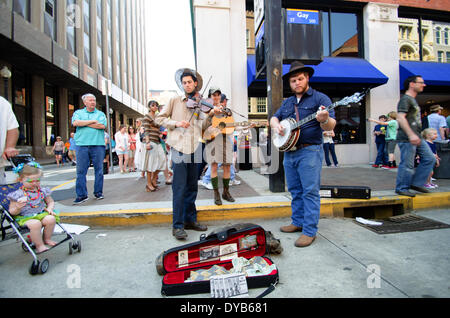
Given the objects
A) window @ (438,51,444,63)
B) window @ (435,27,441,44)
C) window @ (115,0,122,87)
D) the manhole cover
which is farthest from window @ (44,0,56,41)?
window @ (438,51,444,63)

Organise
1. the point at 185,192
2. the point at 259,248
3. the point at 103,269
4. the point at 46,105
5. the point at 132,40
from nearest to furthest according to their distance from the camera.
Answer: the point at 103,269 → the point at 259,248 → the point at 185,192 → the point at 46,105 → the point at 132,40

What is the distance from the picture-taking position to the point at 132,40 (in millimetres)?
41781

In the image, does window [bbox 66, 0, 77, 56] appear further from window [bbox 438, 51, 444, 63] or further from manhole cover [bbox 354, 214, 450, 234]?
window [bbox 438, 51, 444, 63]

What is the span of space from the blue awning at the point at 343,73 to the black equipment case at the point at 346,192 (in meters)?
5.14

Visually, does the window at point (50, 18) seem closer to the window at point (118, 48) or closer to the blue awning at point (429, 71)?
the window at point (118, 48)

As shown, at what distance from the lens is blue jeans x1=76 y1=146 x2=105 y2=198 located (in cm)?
443

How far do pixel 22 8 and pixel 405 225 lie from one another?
20024mm

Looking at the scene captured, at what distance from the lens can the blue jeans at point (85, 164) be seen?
4.43m

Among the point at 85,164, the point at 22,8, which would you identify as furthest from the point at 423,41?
the point at 22,8

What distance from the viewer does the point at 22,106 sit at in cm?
1568

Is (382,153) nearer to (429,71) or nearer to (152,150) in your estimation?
(429,71)

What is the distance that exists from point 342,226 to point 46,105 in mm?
21615

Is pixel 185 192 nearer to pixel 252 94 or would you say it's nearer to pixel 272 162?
pixel 272 162
